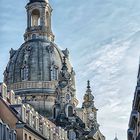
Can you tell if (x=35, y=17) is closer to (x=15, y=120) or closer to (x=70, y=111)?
(x=70, y=111)

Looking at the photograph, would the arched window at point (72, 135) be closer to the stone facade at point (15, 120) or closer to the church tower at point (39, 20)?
the church tower at point (39, 20)

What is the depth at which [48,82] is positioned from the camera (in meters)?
154

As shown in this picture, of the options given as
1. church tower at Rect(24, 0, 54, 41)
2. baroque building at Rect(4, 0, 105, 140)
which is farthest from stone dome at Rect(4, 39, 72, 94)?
church tower at Rect(24, 0, 54, 41)

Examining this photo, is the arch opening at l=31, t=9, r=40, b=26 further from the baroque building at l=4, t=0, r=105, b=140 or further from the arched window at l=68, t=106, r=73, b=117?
the arched window at l=68, t=106, r=73, b=117

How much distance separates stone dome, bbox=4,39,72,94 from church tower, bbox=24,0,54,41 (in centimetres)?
397

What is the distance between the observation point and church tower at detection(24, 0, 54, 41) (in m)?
166

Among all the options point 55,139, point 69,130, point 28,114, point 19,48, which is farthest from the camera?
point 19,48

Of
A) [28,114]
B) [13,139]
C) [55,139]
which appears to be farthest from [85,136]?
[13,139]

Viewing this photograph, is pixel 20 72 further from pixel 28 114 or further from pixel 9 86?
pixel 28 114

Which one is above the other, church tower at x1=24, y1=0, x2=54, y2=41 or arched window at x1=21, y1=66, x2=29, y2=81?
church tower at x1=24, y1=0, x2=54, y2=41

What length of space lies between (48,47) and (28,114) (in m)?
87.6

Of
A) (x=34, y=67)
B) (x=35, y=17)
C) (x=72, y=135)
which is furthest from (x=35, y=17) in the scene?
(x=72, y=135)

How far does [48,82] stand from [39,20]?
25.3m

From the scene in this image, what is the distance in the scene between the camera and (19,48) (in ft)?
536
